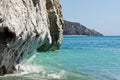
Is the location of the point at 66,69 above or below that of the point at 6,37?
below

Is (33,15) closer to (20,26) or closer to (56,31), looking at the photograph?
(20,26)

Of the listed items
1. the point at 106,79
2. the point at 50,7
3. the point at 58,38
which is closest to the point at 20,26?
the point at 106,79

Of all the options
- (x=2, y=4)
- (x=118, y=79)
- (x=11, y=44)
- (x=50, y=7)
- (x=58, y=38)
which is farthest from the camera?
(x=58, y=38)

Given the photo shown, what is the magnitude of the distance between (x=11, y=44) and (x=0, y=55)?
0.81 meters

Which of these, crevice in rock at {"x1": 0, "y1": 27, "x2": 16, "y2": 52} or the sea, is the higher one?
crevice in rock at {"x1": 0, "y1": 27, "x2": 16, "y2": 52}

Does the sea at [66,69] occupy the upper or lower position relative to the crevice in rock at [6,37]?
lower

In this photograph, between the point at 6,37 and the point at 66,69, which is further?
the point at 66,69

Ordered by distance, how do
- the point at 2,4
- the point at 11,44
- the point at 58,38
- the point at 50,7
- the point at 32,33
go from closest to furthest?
1. the point at 2,4
2. the point at 11,44
3. the point at 32,33
4. the point at 50,7
5. the point at 58,38

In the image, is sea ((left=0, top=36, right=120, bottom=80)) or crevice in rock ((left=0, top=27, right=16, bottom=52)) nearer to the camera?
crevice in rock ((left=0, top=27, right=16, bottom=52))

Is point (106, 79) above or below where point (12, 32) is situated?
below

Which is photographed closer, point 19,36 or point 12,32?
point 12,32

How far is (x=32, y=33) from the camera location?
66.1 feet

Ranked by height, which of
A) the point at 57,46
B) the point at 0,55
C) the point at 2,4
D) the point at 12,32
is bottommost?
the point at 57,46

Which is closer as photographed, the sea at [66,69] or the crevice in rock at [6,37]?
the crevice in rock at [6,37]
